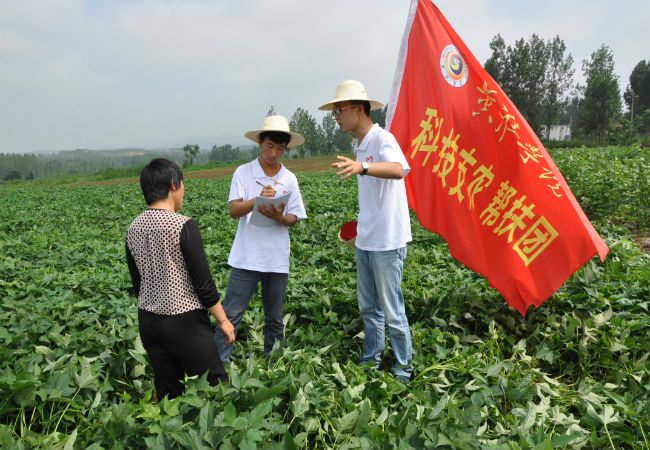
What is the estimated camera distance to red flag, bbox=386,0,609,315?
296cm

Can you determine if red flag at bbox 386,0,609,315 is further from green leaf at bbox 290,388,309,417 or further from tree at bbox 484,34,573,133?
tree at bbox 484,34,573,133

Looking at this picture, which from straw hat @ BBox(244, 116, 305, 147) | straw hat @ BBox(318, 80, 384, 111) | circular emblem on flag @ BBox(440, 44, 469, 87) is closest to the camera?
straw hat @ BBox(318, 80, 384, 111)

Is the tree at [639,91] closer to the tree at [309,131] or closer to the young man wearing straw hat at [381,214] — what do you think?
the tree at [309,131]

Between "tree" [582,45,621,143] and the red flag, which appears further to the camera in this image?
"tree" [582,45,621,143]

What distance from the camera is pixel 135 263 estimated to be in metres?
2.19

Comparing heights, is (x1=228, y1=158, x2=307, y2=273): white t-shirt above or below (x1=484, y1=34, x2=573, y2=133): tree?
below

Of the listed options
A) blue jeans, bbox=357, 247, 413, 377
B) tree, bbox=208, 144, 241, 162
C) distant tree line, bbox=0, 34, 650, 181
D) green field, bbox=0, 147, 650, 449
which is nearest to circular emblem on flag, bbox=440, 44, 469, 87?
blue jeans, bbox=357, 247, 413, 377

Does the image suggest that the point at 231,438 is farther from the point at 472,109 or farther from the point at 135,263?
the point at 472,109

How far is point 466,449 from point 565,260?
5.73 ft

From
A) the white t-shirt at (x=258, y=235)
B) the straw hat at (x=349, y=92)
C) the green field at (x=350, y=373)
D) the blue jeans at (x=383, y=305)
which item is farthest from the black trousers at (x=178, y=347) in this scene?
the straw hat at (x=349, y=92)

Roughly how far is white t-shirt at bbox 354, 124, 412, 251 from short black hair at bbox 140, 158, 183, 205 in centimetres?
118

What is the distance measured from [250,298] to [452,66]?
2.38m

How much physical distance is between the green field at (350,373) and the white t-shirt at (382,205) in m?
0.86

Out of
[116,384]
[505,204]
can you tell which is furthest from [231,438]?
[505,204]
